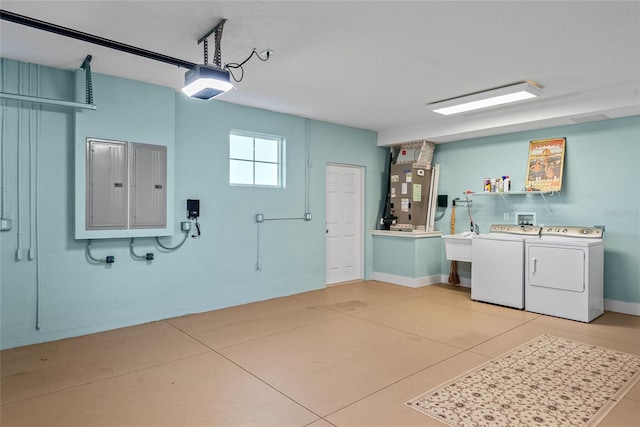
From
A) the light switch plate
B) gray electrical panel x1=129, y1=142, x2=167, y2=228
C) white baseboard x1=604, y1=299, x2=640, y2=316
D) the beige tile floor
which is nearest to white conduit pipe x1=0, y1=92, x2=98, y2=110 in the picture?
gray electrical panel x1=129, y1=142, x2=167, y2=228

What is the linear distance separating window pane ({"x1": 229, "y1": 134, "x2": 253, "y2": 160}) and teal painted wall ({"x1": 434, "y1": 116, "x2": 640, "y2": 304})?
3.98m

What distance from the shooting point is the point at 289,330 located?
4.29 m

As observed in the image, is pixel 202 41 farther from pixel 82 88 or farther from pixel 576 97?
pixel 576 97

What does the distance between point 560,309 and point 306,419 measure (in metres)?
3.92

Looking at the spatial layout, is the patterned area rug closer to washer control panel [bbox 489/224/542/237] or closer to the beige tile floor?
the beige tile floor

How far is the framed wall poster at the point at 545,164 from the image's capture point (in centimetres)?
550

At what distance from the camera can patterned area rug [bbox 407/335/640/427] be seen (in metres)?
2.53

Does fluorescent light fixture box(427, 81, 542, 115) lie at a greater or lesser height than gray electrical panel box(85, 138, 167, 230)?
greater

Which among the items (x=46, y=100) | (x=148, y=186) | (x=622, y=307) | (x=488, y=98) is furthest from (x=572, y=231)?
(x=46, y=100)

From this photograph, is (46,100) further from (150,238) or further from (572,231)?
(572,231)

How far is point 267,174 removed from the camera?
5.81 m

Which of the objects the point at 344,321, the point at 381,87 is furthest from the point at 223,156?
the point at 344,321

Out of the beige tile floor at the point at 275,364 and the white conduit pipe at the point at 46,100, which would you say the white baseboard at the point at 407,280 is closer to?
the beige tile floor at the point at 275,364

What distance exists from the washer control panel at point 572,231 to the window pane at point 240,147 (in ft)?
14.4
